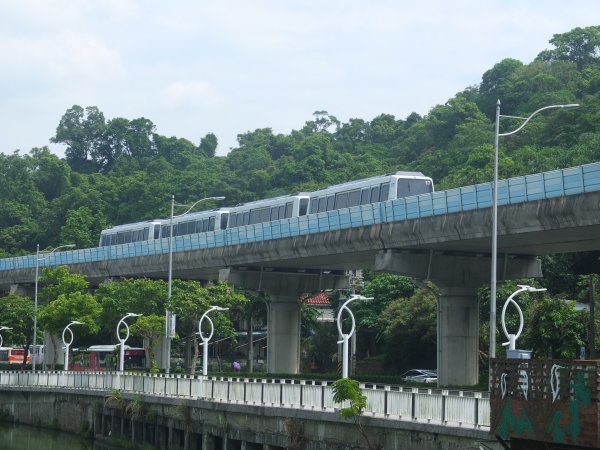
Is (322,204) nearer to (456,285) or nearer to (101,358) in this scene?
(456,285)

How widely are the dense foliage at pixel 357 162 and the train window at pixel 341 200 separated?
12.5 metres

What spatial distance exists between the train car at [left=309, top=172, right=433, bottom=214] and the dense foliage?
40.0 feet

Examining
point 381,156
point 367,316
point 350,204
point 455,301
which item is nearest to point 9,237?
point 381,156

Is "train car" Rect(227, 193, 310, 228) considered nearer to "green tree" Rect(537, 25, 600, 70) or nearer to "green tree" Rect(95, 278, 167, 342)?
"green tree" Rect(95, 278, 167, 342)

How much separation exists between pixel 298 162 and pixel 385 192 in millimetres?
90495

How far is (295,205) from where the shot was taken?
73875mm

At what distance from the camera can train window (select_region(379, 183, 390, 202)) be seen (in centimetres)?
6450

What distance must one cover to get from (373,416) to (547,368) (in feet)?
29.2

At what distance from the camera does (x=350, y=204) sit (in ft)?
225

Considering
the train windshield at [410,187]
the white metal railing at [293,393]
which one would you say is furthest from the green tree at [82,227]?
the train windshield at [410,187]

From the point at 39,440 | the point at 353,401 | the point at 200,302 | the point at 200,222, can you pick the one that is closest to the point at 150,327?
the point at 200,302

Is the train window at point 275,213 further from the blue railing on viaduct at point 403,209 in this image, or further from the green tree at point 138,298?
the green tree at point 138,298

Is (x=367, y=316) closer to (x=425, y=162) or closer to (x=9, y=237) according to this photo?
(x=425, y=162)

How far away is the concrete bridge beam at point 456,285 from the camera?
5772 cm
